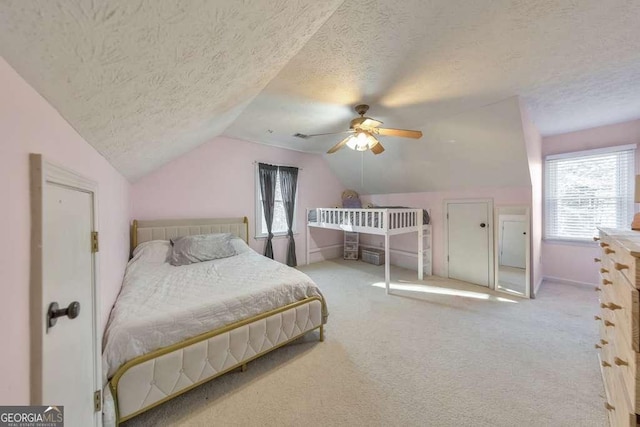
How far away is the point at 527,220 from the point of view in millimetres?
3113

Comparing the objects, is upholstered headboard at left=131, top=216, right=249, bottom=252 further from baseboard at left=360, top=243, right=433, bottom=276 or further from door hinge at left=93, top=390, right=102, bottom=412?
baseboard at left=360, top=243, right=433, bottom=276

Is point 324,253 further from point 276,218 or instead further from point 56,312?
point 56,312

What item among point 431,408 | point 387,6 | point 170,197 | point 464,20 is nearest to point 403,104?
point 464,20

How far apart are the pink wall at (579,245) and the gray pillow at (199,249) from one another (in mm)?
4799

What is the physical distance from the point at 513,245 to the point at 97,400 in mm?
5053

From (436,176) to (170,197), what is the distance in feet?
13.4

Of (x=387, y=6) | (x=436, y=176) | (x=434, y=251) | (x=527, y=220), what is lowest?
(x=434, y=251)

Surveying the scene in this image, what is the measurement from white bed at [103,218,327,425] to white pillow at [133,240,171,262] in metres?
0.11

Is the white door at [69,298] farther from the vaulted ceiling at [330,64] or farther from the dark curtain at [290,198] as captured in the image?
the dark curtain at [290,198]

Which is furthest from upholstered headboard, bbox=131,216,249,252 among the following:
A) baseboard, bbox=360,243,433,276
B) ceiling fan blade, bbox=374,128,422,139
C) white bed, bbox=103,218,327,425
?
baseboard, bbox=360,243,433,276

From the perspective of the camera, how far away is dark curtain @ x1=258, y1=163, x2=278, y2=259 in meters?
4.11

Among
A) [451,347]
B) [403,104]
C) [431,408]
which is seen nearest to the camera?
[431,408]

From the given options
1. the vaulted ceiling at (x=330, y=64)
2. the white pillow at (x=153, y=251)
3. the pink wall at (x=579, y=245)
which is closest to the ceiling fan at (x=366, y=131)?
the vaulted ceiling at (x=330, y=64)

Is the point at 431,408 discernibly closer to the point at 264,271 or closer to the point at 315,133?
the point at 264,271
